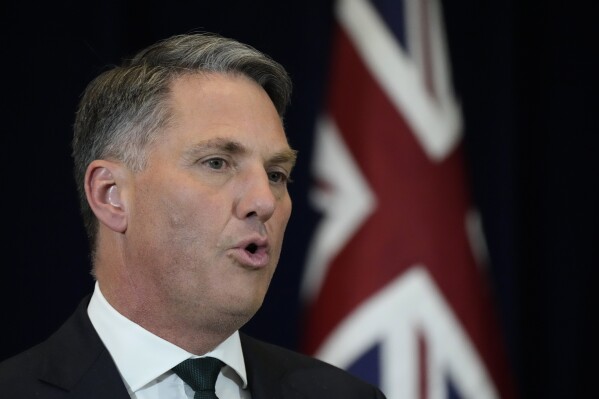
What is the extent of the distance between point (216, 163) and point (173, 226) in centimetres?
12

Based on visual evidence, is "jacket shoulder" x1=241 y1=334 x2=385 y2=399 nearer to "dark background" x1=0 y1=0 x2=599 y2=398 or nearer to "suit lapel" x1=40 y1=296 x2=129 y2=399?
"suit lapel" x1=40 y1=296 x2=129 y2=399

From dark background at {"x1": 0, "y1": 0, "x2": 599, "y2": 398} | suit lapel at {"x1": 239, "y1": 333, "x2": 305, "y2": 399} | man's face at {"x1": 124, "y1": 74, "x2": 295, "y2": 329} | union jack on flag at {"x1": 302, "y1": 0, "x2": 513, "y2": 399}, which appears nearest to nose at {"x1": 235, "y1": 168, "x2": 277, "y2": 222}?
man's face at {"x1": 124, "y1": 74, "x2": 295, "y2": 329}

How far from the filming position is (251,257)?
1.69 m

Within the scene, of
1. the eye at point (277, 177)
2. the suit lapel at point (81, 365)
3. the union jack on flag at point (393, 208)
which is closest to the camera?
the suit lapel at point (81, 365)

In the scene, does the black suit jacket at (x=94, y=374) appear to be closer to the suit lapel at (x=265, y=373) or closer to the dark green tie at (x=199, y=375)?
the suit lapel at (x=265, y=373)

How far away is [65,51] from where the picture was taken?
8.59ft

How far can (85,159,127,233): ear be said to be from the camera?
1.76m

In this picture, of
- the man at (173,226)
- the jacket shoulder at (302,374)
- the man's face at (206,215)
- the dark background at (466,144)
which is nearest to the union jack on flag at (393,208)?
the dark background at (466,144)

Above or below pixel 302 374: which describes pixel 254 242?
above

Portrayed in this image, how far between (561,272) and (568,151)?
347 mm

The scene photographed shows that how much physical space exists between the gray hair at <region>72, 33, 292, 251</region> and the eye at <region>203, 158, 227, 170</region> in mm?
107

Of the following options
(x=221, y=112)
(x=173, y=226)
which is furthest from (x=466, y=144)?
(x=173, y=226)

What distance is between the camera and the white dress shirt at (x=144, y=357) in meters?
1.71

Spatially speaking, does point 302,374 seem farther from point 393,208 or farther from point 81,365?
point 393,208
